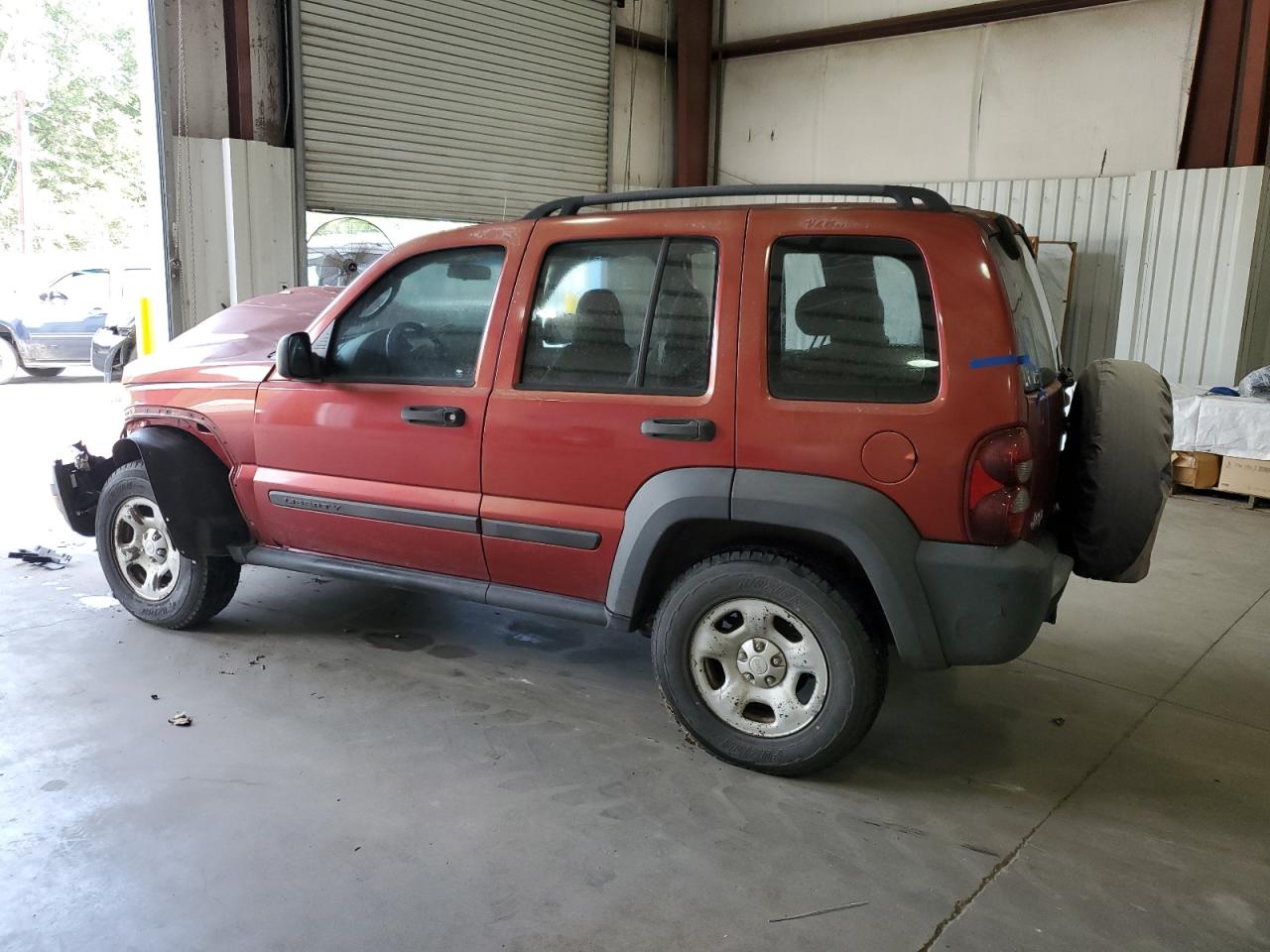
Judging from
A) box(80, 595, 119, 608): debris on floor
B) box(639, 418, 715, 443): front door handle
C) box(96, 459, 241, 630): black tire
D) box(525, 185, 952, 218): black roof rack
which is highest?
box(525, 185, 952, 218): black roof rack

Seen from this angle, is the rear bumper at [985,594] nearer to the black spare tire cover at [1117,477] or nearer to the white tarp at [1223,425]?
the black spare tire cover at [1117,477]

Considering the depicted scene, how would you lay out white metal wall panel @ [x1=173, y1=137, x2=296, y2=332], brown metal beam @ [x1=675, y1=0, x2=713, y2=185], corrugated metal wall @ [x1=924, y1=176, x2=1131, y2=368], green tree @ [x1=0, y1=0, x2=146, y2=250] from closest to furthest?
white metal wall panel @ [x1=173, y1=137, x2=296, y2=332]
corrugated metal wall @ [x1=924, y1=176, x2=1131, y2=368]
brown metal beam @ [x1=675, y1=0, x2=713, y2=185]
green tree @ [x1=0, y1=0, x2=146, y2=250]

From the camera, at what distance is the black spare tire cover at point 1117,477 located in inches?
115

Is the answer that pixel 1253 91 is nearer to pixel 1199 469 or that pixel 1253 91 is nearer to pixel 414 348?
pixel 1199 469

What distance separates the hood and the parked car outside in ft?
30.2

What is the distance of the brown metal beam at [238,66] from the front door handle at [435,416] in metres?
5.59

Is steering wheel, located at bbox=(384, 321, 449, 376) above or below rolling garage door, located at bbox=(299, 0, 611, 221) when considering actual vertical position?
below

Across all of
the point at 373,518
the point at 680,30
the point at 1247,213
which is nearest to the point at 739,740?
the point at 373,518

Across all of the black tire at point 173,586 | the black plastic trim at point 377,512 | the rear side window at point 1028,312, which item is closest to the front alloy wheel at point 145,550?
the black tire at point 173,586

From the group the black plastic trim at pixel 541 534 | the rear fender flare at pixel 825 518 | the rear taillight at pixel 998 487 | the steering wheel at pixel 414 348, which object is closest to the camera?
the rear taillight at pixel 998 487

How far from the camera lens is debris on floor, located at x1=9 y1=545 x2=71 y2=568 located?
5180 mm

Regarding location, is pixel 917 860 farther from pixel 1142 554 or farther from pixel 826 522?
pixel 1142 554

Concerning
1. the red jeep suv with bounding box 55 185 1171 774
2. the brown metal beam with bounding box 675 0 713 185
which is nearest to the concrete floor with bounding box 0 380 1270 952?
the red jeep suv with bounding box 55 185 1171 774

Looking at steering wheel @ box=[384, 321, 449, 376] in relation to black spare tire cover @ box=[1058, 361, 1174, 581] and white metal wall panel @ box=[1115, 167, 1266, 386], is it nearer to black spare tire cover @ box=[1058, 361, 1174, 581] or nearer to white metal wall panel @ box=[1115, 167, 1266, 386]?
black spare tire cover @ box=[1058, 361, 1174, 581]
